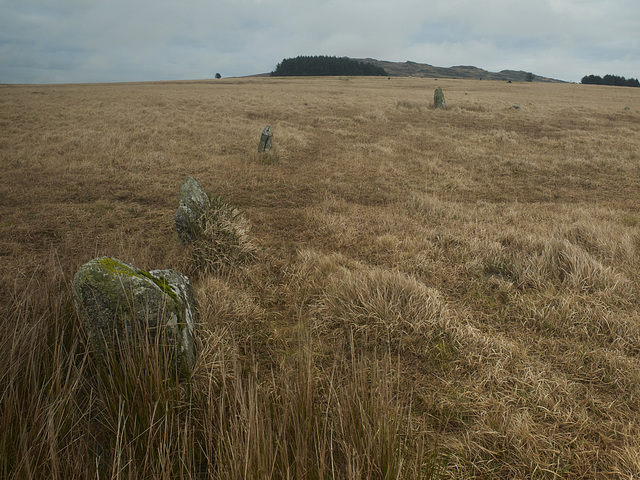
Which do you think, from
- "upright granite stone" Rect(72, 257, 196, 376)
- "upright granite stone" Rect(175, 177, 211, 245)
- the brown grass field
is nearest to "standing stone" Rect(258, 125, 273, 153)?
the brown grass field

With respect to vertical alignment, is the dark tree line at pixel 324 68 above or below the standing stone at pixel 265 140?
above

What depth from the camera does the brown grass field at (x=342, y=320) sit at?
1822 mm

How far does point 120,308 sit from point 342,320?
1.92 metres

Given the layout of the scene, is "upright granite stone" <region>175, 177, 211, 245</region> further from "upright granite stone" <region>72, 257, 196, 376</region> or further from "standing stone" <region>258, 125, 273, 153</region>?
"standing stone" <region>258, 125, 273, 153</region>

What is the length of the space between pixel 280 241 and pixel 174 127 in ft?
38.6

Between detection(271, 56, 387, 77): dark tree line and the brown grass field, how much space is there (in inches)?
3802

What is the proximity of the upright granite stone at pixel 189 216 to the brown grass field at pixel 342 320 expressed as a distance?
264 mm

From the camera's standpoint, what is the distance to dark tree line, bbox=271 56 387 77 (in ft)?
317

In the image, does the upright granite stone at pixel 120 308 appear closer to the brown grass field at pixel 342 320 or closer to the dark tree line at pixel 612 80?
the brown grass field at pixel 342 320

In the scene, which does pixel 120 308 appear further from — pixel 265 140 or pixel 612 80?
pixel 612 80

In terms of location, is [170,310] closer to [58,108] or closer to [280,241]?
[280,241]

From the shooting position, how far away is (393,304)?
3.41 m

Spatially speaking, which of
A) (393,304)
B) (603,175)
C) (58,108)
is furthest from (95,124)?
(603,175)

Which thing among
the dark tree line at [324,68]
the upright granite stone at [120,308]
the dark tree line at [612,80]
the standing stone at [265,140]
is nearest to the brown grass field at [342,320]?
the upright granite stone at [120,308]
